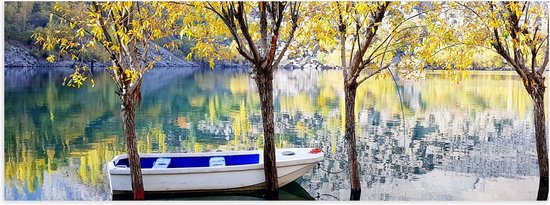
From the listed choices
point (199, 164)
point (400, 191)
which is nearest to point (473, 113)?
point (400, 191)

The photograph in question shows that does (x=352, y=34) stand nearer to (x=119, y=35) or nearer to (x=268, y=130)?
(x=268, y=130)

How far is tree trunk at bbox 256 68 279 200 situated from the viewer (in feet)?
22.3

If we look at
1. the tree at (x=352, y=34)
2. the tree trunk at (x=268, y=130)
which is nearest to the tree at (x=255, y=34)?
the tree trunk at (x=268, y=130)

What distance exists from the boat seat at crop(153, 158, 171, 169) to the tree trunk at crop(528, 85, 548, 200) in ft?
16.7

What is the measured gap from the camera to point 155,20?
6.68 meters

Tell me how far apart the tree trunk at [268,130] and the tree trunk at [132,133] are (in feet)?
4.89

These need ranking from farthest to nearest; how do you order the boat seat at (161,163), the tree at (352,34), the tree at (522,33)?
the boat seat at (161,163)
the tree at (522,33)
the tree at (352,34)

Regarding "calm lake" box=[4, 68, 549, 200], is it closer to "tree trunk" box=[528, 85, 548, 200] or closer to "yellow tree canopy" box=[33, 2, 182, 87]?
"tree trunk" box=[528, 85, 548, 200]

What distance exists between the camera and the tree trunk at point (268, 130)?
6.79 meters

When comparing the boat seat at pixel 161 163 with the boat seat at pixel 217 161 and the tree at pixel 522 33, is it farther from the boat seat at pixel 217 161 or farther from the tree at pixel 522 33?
the tree at pixel 522 33

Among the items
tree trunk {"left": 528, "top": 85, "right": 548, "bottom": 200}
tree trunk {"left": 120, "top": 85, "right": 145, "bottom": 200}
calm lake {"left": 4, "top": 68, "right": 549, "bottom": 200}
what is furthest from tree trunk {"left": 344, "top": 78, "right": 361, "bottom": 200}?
tree trunk {"left": 120, "top": 85, "right": 145, "bottom": 200}

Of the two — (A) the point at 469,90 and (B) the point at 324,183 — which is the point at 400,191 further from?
(A) the point at 469,90

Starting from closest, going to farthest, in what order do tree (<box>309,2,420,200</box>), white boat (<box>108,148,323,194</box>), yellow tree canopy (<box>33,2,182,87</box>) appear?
yellow tree canopy (<box>33,2,182,87</box>) → tree (<box>309,2,420,200</box>) → white boat (<box>108,148,323,194</box>)

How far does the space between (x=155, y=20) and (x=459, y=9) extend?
3953mm
